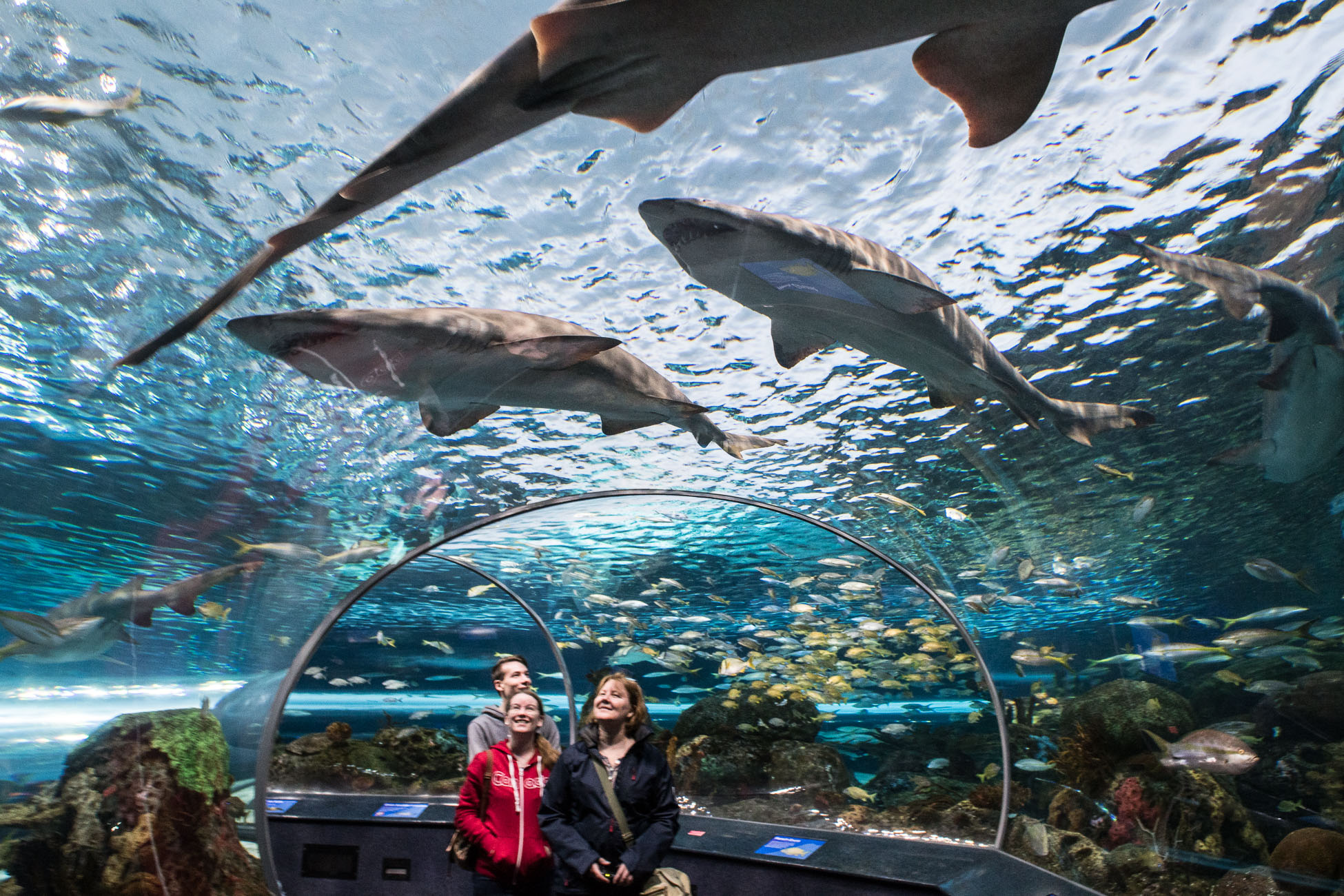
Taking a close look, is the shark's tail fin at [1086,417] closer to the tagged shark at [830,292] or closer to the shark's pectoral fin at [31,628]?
the tagged shark at [830,292]

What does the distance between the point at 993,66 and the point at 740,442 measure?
11.8 ft

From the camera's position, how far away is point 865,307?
129 inches

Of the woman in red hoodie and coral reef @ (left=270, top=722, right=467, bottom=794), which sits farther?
coral reef @ (left=270, top=722, right=467, bottom=794)

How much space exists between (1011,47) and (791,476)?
19.1ft

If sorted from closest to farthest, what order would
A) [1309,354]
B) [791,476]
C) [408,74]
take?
[408,74], [1309,354], [791,476]

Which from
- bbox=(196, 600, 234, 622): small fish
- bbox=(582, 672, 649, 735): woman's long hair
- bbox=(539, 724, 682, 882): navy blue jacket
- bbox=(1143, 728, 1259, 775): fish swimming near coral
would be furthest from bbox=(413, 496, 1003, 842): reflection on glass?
bbox=(539, 724, 682, 882): navy blue jacket

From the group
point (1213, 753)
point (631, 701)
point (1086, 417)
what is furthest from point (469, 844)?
point (1213, 753)

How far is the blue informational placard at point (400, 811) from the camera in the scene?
714cm

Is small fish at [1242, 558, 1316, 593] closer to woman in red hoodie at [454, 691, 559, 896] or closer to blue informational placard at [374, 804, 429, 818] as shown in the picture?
woman in red hoodie at [454, 691, 559, 896]

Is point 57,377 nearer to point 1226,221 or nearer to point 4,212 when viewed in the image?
point 4,212

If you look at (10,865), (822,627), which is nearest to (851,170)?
(10,865)

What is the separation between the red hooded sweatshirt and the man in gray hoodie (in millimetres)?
283

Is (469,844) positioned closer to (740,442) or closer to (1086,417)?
(740,442)

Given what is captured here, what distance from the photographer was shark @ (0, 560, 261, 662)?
4133 millimetres
